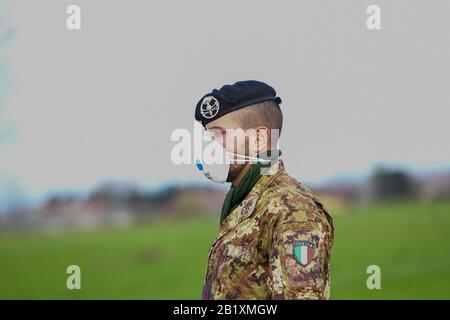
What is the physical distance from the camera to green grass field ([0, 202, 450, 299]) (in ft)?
136

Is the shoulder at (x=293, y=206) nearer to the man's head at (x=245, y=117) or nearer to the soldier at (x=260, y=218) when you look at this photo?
the soldier at (x=260, y=218)

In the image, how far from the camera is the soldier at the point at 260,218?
11.2 feet

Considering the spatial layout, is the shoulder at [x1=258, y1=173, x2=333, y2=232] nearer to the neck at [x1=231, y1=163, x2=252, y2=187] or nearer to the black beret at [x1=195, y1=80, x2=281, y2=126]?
the neck at [x1=231, y1=163, x2=252, y2=187]

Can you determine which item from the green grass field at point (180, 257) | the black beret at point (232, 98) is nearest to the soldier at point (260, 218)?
the black beret at point (232, 98)

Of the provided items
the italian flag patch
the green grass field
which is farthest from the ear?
the green grass field

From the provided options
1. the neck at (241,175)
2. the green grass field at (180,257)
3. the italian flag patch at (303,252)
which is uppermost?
the neck at (241,175)

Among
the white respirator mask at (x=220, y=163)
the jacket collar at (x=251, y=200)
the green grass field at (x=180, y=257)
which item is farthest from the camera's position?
the green grass field at (x=180, y=257)

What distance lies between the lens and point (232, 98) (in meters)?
3.77

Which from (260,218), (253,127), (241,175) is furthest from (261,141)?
(260,218)

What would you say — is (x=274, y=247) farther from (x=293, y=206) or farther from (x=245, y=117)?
(x=245, y=117)

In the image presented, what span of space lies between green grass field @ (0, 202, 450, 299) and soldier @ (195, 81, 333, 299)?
3118cm

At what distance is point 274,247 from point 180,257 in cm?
5636
